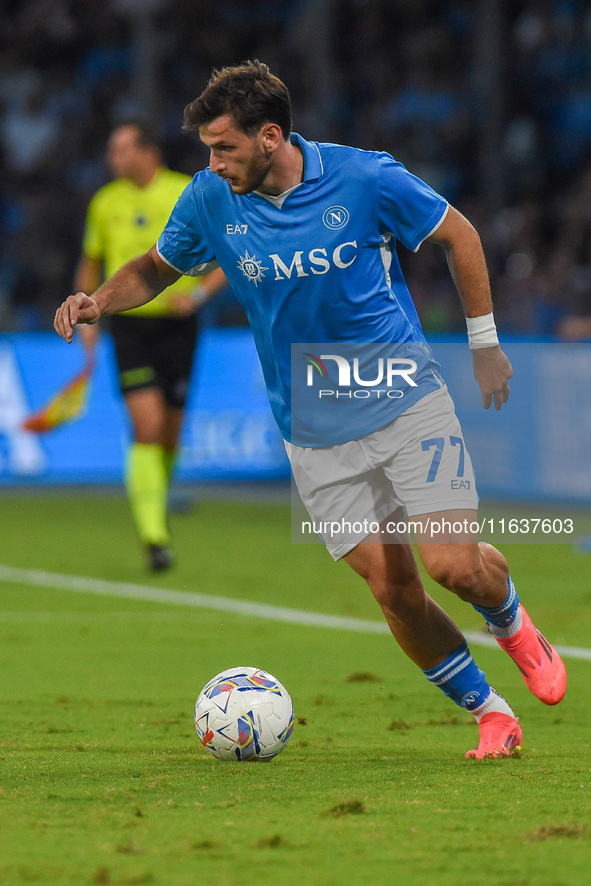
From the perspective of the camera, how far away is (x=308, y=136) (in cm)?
1581

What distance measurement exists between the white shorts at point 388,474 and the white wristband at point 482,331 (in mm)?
199

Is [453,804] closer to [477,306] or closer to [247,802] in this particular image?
[247,802]

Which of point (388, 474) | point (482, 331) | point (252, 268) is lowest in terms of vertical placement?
point (388, 474)

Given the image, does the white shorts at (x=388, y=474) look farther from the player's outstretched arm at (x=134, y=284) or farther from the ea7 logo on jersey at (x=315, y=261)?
the player's outstretched arm at (x=134, y=284)

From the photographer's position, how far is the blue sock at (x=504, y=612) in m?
4.34

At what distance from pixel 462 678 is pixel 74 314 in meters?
1.62

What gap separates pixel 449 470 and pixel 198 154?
13.2 meters

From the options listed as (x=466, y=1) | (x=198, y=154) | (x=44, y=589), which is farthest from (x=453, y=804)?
(x=466, y=1)

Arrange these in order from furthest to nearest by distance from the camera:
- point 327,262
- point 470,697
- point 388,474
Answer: point 470,697 < point 388,474 < point 327,262

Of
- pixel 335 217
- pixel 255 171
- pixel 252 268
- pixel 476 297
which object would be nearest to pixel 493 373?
pixel 476 297

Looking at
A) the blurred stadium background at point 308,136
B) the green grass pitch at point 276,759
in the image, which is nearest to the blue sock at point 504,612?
the green grass pitch at point 276,759

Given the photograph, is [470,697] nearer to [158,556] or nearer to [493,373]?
[493,373]

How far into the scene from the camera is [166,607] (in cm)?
766

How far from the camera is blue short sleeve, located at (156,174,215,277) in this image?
4.41 m
